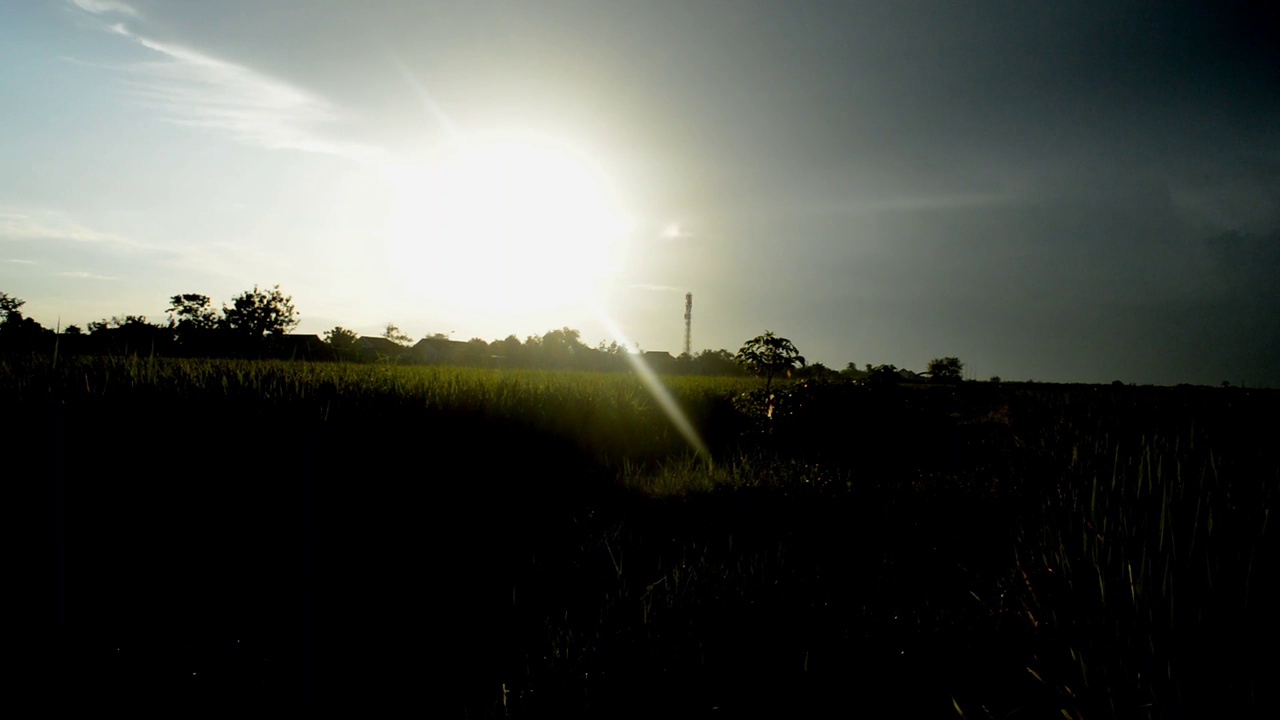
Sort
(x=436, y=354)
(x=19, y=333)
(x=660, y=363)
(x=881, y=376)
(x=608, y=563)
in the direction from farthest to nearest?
(x=660, y=363)
(x=436, y=354)
(x=881, y=376)
(x=19, y=333)
(x=608, y=563)

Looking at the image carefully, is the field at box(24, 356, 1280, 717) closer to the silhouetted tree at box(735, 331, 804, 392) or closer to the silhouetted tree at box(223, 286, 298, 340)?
the silhouetted tree at box(735, 331, 804, 392)

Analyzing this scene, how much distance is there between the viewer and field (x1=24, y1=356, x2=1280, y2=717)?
1851 millimetres

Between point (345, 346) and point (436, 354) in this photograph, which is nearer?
point (345, 346)

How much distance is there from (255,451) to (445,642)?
2.80 m

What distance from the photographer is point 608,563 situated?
4.14 metres

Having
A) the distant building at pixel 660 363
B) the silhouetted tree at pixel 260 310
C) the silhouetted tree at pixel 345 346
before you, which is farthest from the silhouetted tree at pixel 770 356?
the silhouetted tree at pixel 260 310

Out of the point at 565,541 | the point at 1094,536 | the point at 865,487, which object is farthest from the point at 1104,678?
the point at 865,487

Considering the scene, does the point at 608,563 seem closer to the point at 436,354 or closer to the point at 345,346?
the point at 345,346

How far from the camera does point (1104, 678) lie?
168cm

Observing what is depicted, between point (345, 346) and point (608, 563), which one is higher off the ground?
point (345, 346)

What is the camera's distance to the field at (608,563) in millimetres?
1851

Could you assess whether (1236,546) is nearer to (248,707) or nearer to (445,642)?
(445,642)

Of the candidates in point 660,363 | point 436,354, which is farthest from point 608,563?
point 660,363

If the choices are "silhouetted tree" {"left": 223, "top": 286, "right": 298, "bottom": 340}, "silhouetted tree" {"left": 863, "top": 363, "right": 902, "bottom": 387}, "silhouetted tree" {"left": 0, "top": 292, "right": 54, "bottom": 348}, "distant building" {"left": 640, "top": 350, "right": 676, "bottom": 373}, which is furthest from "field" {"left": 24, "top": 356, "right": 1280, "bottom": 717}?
"silhouetted tree" {"left": 223, "top": 286, "right": 298, "bottom": 340}
